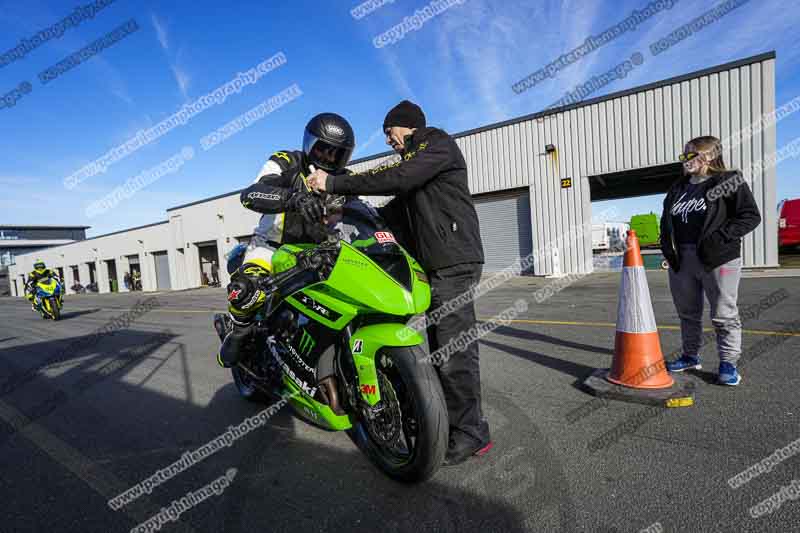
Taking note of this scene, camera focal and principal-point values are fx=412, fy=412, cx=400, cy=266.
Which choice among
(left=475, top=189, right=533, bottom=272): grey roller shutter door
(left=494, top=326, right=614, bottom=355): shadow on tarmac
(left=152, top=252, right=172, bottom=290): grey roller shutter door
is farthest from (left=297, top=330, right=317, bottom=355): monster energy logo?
(left=152, top=252, right=172, bottom=290): grey roller shutter door

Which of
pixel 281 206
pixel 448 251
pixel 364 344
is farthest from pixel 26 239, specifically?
pixel 448 251

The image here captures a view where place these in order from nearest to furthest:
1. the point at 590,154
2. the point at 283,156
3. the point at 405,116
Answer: the point at 405,116, the point at 283,156, the point at 590,154

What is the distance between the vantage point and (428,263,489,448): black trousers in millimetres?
2283

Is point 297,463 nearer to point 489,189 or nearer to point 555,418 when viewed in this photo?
point 555,418

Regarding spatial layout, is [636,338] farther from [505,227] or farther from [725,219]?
[505,227]

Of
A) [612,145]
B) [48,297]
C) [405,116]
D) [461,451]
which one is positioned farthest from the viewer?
[612,145]

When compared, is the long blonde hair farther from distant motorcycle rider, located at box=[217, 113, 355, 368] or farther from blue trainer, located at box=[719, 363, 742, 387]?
distant motorcycle rider, located at box=[217, 113, 355, 368]

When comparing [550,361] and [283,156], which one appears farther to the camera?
[550,361]

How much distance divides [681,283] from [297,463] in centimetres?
328

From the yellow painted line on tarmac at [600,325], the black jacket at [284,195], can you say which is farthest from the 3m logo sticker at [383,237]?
the yellow painted line on tarmac at [600,325]

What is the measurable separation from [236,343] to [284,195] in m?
1.31

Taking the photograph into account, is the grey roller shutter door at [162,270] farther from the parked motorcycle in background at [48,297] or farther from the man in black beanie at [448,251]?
the man in black beanie at [448,251]

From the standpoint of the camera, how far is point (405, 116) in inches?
97.3

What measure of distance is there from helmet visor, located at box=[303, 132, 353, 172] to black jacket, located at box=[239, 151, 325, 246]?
0.50 feet
